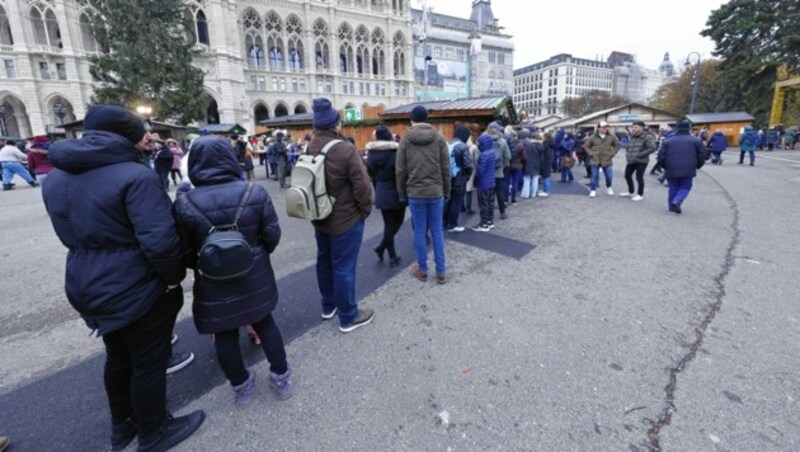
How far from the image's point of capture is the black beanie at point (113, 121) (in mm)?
1759

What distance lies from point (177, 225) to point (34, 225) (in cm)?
830

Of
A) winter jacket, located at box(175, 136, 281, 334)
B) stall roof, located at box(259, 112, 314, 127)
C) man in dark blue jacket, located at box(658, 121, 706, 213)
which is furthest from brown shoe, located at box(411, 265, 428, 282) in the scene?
stall roof, located at box(259, 112, 314, 127)

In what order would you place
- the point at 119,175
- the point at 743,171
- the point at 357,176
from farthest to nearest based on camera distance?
the point at 743,171 → the point at 357,176 → the point at 119,175

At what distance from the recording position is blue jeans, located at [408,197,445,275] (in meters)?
4.01

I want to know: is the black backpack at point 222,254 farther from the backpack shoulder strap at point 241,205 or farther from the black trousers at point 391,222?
the black trousers at point 391,222

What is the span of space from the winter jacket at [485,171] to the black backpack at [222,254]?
180 inches

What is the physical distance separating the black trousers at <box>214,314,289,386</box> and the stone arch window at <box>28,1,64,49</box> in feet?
167

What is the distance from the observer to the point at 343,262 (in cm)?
302

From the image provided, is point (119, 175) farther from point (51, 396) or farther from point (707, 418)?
point (707, 418)

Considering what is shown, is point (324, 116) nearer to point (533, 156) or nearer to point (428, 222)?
point (428, 222)

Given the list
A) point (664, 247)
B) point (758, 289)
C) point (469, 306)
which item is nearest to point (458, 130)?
point (469, 306)

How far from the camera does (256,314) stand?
7.04 feet

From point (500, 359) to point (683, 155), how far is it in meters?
6.43

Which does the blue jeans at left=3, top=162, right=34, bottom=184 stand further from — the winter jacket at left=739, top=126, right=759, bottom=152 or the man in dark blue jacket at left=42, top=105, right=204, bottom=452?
the winter jacket at left=739, top=126, right=759, bottom=152
